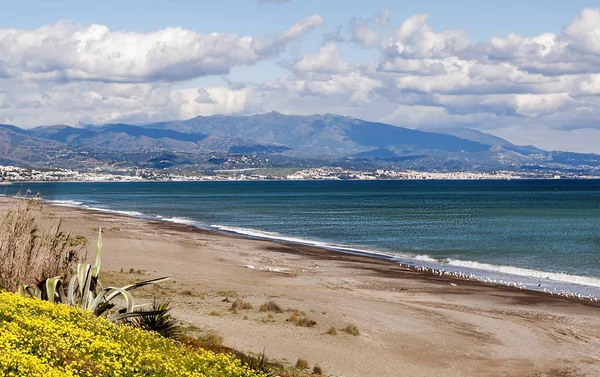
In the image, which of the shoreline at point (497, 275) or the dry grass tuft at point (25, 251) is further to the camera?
the shoreline at point (497, 275)

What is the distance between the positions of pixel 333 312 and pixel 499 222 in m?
62.1

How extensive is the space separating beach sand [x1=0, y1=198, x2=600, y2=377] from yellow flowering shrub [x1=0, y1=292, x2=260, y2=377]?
213 inches

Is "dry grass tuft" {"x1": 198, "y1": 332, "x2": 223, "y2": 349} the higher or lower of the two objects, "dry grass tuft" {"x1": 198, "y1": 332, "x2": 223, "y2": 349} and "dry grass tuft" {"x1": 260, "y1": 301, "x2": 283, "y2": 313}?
the higher

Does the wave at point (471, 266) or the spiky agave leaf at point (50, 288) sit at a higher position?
the spiky agave leaf at point (50, 288)

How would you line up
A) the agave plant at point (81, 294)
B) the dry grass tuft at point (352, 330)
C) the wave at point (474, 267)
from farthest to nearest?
the wave at point (474, 267), the dry grass tuft at point (352, 330), the agave plant at point (81, 294)

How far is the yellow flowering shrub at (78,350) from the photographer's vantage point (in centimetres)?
934

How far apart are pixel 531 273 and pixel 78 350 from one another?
115ft

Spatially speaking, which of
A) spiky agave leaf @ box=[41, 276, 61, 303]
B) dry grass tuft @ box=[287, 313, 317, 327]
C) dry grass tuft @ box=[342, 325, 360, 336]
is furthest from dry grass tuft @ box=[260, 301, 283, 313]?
spiky agave leaf @ box=[41, 276, 61, 303]

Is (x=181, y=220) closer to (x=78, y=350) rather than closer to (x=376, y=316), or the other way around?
(x=376, y=316)

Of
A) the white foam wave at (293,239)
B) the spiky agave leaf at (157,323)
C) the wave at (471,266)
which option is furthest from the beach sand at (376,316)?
the white foam wave at (293,239)

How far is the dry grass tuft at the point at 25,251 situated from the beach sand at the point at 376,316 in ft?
13.5

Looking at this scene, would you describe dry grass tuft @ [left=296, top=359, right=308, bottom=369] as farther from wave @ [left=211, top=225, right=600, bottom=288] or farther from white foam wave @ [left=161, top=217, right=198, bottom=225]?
white foam wave @ [left=161, top=217, right=198, bottom=225]

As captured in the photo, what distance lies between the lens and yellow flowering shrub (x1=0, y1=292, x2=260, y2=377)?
9.34m

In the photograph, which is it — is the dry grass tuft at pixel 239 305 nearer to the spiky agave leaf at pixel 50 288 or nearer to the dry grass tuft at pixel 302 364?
the dry grass tuft at pixel 302 364
